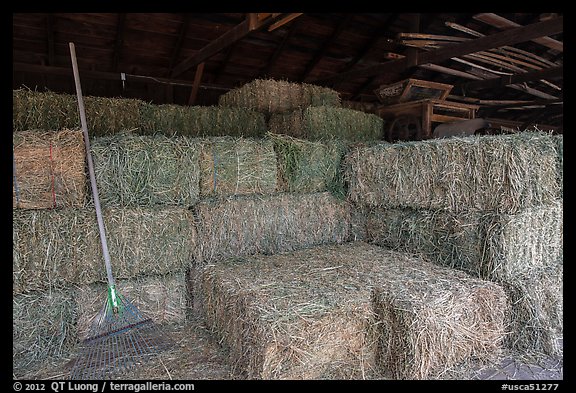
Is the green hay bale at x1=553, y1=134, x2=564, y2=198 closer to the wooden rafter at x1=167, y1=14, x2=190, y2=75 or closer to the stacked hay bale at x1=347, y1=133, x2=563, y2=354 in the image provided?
the stacked hay bale at x1=347, y1=133, x2=563, y2=354

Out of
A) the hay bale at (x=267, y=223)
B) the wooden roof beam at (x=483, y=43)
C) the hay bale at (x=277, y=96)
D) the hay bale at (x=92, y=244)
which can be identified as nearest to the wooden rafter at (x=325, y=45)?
the wooden roof beam at (x=483, y=43)

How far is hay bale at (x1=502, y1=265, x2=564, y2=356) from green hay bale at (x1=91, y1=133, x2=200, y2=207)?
2.96 meters

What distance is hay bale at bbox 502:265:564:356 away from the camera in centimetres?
291

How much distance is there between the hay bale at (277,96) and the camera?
5.19m

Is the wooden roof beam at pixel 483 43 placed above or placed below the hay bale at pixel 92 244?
above

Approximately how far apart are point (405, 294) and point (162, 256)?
2173mm

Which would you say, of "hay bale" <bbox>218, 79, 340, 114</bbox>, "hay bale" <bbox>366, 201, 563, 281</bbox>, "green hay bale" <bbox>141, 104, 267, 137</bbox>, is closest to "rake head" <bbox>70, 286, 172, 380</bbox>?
"green hay bale" <bbox>141, 104, 267, 137</bbox>

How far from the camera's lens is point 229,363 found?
2789mm

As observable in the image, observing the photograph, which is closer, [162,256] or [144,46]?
[162,256]

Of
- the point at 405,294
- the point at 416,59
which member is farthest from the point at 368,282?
the point at 416,59

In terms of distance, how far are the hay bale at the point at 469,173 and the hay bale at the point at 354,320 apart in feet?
2.27

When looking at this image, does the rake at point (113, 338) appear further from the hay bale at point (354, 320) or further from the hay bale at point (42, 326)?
the hay bale at point (354, 320)

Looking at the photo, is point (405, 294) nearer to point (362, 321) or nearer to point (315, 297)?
point (362, 321)

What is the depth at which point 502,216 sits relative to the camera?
9.54 feet
